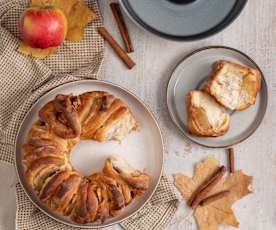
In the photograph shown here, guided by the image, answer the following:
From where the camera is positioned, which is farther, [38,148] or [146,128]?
[146,128]

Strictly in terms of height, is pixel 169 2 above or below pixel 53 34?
above

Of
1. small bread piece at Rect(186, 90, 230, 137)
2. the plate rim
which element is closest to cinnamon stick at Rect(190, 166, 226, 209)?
small bread piece at Rect(186, 90, 230, 137)

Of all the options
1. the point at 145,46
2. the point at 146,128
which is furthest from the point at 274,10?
the point at 146,128

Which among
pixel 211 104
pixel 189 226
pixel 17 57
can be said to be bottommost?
pixel 189 226

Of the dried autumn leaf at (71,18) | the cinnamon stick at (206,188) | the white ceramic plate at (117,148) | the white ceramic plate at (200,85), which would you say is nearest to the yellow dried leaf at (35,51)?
the dried autumn leaf at (71,18)

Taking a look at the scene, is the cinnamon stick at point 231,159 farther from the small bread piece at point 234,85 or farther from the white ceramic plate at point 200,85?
the small bread piece at point 234,85

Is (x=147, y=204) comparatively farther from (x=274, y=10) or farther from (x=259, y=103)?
(x=274, y=10)
